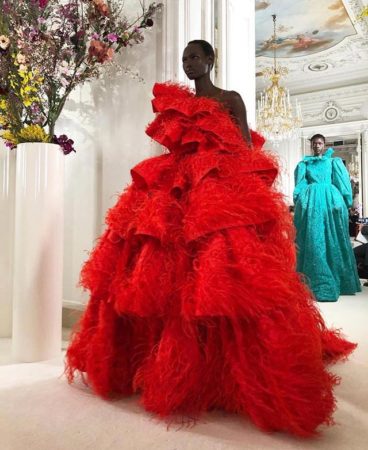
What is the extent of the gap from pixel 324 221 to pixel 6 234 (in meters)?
2.73

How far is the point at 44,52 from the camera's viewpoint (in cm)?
194

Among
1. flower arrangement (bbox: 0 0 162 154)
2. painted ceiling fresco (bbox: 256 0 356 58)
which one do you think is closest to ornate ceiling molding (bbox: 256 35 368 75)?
painted ceiling fresco (bbox: 256 0 356 58)

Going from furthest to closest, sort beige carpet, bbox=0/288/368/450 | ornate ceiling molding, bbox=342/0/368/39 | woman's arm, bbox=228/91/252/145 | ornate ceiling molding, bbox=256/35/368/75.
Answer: ornate ceiling molding, bbox=256/35/368/75 < ornate ceiling molding, bbox=342/0/368/39 < woman's arm, bbox=228/91/252/145 < beige carpet, bbox=0/288/368/450

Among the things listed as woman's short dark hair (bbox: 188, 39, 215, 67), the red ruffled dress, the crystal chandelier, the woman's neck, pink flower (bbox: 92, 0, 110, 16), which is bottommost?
the red ruffled dress

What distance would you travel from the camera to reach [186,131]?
149cm

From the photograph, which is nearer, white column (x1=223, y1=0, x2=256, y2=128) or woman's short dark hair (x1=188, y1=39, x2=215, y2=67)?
woman's short dark hair (x1=188, y1=39, x2=215, y2=67)

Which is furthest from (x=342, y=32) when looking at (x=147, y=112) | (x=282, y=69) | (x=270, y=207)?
(x=270, y=207)

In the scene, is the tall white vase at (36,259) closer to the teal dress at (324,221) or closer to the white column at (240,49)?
the white column at (240,49)

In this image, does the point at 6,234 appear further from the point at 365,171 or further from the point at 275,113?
the point at 365,171

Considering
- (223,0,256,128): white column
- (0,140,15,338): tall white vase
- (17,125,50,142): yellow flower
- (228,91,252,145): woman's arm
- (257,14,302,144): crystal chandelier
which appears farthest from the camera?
(257,14,302,144): crystal chandelier

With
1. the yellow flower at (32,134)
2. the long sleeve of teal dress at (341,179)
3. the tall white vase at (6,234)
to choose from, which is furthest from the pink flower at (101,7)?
the long sleeve of teal dress at (341,179)

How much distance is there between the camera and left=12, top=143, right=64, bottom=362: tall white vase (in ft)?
6.47

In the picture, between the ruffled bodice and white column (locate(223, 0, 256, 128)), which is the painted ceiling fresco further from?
the ruffled bodice

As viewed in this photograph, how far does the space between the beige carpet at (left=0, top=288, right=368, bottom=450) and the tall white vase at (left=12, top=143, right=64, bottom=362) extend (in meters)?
0.34
